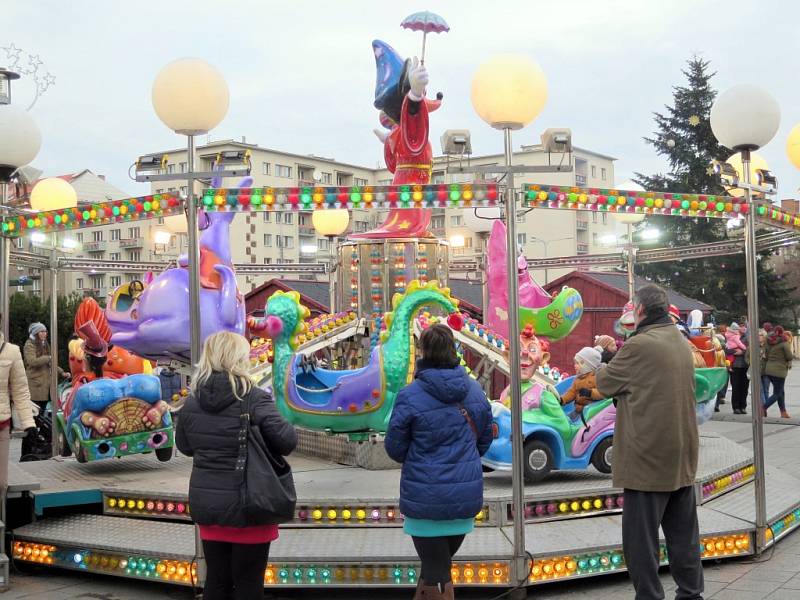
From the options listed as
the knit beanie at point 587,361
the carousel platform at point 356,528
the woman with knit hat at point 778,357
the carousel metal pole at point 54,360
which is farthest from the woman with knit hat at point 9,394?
the woman with knit hat at point 778,357

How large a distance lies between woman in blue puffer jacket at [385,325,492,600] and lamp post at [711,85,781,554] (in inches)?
110

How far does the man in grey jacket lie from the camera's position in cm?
475

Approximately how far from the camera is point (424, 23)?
9383 mm

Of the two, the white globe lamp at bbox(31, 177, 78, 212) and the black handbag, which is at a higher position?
the white globe lamp at bbox(31, 177, 78, 212)

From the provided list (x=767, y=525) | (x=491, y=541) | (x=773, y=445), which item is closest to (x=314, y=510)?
(x=491, y=541)

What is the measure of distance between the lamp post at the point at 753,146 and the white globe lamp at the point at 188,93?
12.2 ft

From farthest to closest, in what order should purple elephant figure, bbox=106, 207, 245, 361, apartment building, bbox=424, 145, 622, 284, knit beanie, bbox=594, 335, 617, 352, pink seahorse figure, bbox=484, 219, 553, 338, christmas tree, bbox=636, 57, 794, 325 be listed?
apartment building, bbox=424, 145, 622, 284, christmas tree, bbox=636, 57, 794, 325, pink seahorse figure, bbox=484, 219, 553, 338, purple elephant figure, bbox=106, 207, 245, 361, knit beanie, bbox=594, 335, 617, 352

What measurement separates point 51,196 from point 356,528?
20.2 ft

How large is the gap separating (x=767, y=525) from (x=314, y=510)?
3.31m

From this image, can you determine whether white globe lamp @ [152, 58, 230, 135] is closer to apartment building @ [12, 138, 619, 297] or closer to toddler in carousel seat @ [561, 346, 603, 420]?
toddler in carousel seat @ [561, 346, 603, 420]

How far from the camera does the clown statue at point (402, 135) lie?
1023 centimetres

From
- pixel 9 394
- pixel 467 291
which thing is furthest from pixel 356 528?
pixel 467 291

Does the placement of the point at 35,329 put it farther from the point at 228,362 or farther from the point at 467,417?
the point at 467,417

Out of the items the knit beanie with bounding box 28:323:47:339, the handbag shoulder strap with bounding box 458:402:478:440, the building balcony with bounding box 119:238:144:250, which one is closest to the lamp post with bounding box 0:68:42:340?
the handbag shoulder strap with bounding box 458:402:478:440
